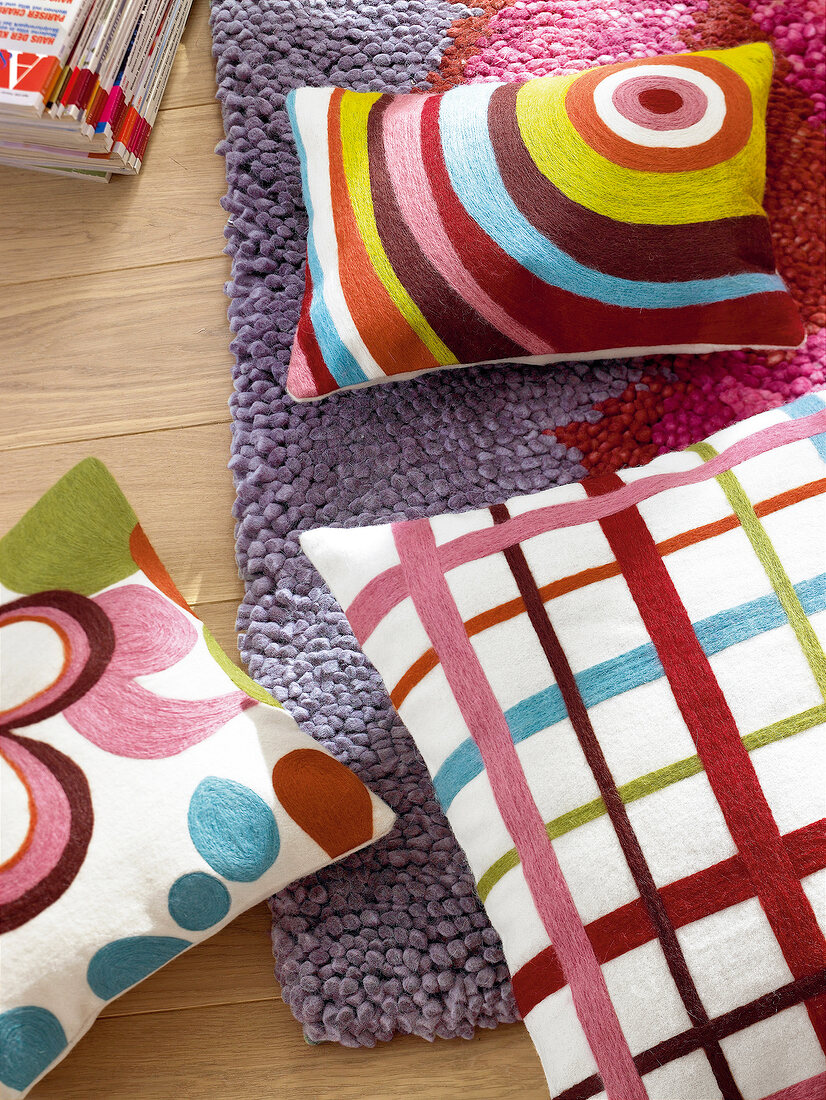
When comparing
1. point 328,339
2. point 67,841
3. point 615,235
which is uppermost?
point 615,235

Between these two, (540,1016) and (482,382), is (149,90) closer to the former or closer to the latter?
(482,382)

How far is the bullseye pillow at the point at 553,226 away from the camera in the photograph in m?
0.78

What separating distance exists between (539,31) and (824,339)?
0.49 metres

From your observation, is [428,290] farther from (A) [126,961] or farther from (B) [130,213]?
(A) [126,961]

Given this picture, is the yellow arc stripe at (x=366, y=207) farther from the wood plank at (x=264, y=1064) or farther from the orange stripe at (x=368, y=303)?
the wood plank at (x=264, y=1064)

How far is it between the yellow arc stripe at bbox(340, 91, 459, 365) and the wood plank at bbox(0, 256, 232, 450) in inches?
8.6

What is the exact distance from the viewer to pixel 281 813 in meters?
0.71

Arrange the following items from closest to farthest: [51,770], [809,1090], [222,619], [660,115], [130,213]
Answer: [809,1090], [51,770], [660,115], [222,619], [130,213]

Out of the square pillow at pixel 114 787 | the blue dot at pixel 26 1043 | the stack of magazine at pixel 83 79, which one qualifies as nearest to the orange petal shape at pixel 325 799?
the square pillow at pixel 114 787

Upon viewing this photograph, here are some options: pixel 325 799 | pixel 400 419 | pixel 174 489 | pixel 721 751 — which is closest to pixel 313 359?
pixel 400 419

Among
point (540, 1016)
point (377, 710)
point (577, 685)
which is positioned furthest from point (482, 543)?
point (540, 1016)

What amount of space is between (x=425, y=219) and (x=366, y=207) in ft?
0.23

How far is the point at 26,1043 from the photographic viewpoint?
653mm

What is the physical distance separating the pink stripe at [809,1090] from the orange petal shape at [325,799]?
0.36m
